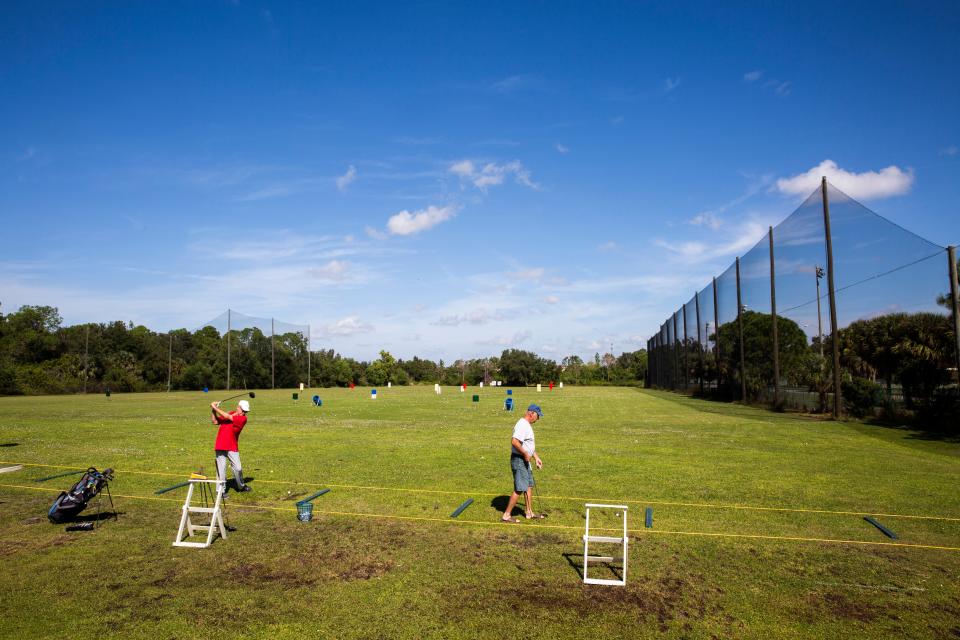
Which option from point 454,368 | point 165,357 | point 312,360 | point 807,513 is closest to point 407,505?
point 807,513

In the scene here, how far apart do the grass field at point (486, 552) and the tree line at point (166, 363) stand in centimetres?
6263

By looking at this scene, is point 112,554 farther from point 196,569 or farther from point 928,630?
point 928,630

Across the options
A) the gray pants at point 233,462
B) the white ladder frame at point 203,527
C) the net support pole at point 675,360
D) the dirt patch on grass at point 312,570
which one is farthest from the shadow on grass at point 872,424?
the net support pole at point 675,360

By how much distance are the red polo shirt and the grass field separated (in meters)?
1.15

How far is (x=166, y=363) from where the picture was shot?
3130 inches

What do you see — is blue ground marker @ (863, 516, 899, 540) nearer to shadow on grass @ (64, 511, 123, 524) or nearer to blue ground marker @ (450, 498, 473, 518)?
blue ground marker @ (450, 498, 473, 518)

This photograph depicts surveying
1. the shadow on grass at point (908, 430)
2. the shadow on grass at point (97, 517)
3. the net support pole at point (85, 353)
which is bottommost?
the shadow on grass at point (97, 517)

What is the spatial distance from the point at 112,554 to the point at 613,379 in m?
105

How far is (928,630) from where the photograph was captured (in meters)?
6.09

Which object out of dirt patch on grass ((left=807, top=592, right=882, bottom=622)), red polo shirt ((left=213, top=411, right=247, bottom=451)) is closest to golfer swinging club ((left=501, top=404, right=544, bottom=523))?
dirt patch on grass ((left=807, top=592, right=882, bottom=622))

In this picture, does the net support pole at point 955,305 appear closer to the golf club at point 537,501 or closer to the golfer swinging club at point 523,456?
the golf club at point 537,501

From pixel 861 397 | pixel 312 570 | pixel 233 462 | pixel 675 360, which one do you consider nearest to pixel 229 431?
pixel 233 462

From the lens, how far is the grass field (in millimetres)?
6312

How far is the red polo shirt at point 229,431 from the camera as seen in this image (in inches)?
486
